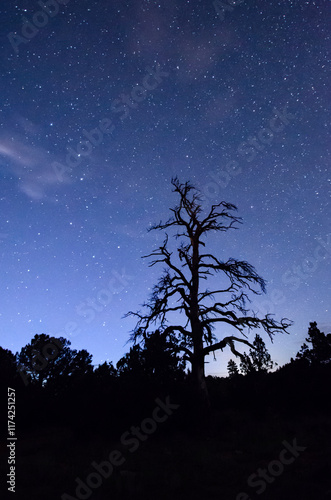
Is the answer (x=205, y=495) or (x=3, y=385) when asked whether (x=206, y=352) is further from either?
(x=3, y=385)

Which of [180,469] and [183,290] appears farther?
[183,290]

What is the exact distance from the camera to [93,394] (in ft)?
44.3

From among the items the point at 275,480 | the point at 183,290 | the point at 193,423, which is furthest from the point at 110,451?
the point at 183,290

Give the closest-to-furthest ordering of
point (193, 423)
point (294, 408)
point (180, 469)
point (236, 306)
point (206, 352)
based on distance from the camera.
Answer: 1. point (180, 469)
2. point (193, 423)
3. point (206, 352)
4. point (236, 306)
5. point (294, 408)

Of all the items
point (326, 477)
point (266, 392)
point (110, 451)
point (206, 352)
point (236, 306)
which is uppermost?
point (236, 306)

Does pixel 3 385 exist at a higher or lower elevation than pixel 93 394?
higher

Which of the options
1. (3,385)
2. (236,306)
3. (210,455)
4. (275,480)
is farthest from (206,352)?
(3,385)

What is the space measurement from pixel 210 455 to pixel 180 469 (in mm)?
1515

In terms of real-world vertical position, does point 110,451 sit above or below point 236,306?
below

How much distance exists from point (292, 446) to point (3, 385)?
50.4ft

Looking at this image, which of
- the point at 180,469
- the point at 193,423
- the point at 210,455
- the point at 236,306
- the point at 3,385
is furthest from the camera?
the point at 3,385

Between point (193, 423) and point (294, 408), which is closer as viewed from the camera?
point (193, 423)

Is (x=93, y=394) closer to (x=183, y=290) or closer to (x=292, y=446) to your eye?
(x=183, y=290)

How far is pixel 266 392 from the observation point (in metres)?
16.0
